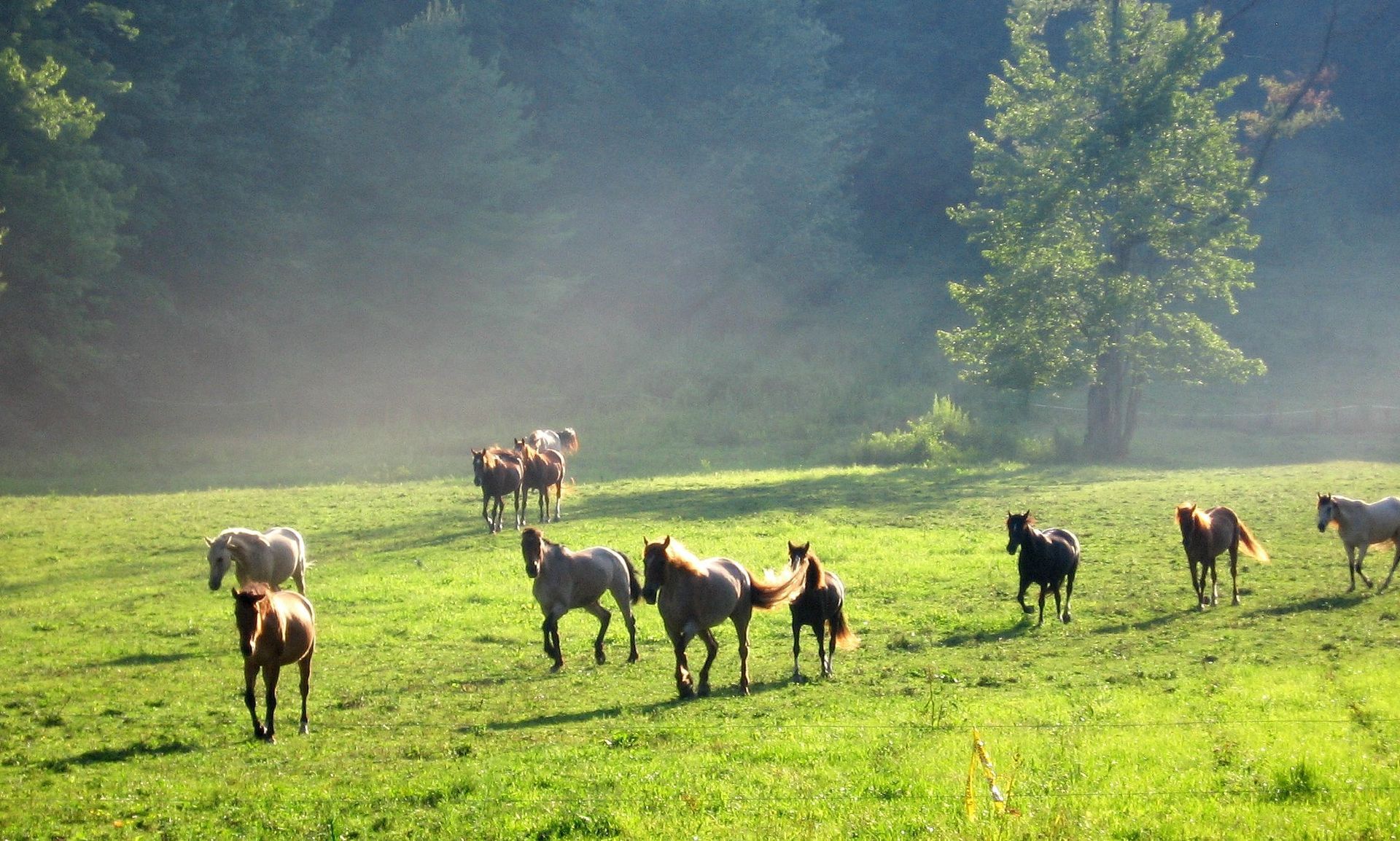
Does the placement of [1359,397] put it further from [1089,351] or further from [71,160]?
[71,160]

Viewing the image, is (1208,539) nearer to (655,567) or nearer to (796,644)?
(796,644)

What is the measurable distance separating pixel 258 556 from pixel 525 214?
43.0 m

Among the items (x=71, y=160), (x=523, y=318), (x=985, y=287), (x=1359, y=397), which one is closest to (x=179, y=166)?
(x=71, y=160)

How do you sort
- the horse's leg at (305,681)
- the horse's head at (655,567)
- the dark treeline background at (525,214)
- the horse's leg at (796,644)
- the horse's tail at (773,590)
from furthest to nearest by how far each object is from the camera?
the dark treeline background at (525,214) → the horse's leg at (796,644) → the horse's tail at (773,590) → the horse's head at (655,567) → the horse's leg at (305,681)

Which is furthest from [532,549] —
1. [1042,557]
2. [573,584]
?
[1042,557]

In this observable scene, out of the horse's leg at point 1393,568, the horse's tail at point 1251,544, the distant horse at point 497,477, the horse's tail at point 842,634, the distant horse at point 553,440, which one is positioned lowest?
the horse's tail at point 842,634

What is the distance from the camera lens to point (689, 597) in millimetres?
12484

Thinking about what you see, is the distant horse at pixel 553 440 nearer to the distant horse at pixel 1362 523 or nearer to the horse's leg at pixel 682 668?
the distant horse at pixel 1362 523

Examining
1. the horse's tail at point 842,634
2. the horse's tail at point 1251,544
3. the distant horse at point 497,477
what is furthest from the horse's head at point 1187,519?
the distant horse at point 497,477

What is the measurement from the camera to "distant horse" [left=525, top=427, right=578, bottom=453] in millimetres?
31438

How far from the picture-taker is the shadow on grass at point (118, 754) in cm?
1022

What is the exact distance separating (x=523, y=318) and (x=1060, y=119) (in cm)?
2546

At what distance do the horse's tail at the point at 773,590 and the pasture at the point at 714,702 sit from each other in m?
0.87

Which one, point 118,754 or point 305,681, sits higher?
point 305,681
